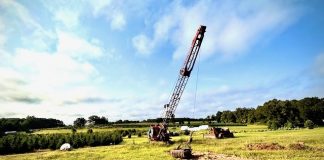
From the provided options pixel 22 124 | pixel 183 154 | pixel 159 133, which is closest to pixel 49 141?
pixel 159 133

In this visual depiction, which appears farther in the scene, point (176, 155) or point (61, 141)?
point (61, 141)

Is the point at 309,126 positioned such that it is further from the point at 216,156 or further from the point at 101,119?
the point at 101,119

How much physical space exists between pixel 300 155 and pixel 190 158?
1156cm

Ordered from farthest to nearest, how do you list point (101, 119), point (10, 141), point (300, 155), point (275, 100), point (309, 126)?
point (101, 119), point (275, 100), point (309, 126), point (10, 141), point (300, 155)

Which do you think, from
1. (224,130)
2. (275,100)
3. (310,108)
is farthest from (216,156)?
(275,100)

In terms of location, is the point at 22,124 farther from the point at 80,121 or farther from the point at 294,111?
the point at 294,111

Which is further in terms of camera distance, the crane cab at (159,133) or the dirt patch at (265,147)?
the crane cab at (159,133)

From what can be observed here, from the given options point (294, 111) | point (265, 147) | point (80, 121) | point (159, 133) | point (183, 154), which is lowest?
point (183, 154)

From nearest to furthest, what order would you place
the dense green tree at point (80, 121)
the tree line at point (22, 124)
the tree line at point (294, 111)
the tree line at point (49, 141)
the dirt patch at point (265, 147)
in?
the dirt patch at point (265, 147) → the tree line at point (49, 141) → the tree line at point (294, 111) → the tree line at point (22, 124) → the dense green tree at point (80, 121)

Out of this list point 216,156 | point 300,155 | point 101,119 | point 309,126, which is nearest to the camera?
point 300,155

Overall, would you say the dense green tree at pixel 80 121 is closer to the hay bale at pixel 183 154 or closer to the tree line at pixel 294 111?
the tree line at pixel 294 111

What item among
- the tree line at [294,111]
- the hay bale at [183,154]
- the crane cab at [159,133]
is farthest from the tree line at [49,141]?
the tree line at [294,111]

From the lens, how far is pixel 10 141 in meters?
67.9

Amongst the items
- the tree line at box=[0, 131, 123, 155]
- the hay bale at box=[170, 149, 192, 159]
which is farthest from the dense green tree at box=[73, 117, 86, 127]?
the hay bale at box=[170, 149, 192, 159]
